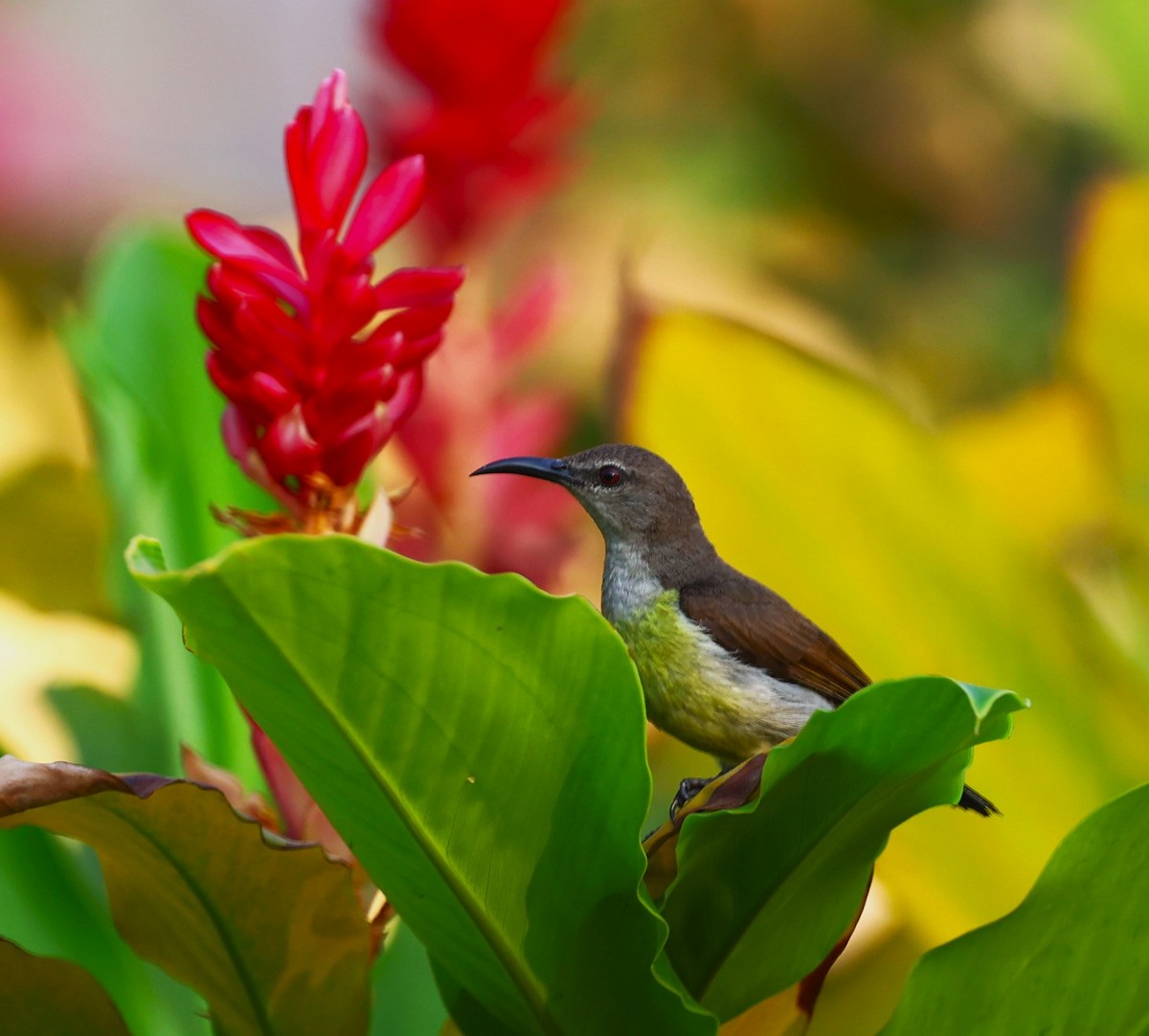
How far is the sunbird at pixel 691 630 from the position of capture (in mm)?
1322

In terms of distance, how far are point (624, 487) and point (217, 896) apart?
0.62 metres

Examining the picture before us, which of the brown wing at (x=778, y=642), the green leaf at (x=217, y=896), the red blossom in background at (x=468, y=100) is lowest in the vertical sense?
the green leaf at (x=217, y=896)

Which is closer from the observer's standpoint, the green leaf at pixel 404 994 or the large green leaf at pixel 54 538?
the green leaf at pixel 404 994

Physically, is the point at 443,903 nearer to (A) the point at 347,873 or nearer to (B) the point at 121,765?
(A) the point at 347,873

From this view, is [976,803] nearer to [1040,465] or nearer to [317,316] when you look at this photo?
[317,316]

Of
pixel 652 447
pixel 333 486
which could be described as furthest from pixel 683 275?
pixel 333 486

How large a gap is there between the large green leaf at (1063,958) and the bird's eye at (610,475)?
575 millimetres

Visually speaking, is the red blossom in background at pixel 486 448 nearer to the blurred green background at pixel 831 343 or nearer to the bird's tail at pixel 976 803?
the blurred green background at pixel 831 343

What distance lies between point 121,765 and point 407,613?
2.54ft

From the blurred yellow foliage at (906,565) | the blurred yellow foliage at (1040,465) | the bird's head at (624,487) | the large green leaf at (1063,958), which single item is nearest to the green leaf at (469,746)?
the large green leaf at (1063,958)

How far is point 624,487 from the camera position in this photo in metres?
1.44

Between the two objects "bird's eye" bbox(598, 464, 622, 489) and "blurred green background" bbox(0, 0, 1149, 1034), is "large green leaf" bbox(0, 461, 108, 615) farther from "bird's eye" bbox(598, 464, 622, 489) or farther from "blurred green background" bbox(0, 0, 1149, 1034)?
"bird's eye" bbox(598, 464, 622, 489)

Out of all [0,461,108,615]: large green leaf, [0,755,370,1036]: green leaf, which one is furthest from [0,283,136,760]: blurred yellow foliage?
[0,755,370,1036]: green leaf

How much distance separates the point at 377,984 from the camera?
131 cm
